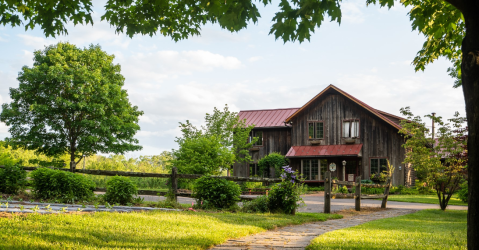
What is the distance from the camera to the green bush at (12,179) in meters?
14.0

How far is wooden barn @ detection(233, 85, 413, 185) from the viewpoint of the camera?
3130 centimetres

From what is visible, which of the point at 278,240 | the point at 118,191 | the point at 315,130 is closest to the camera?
the point at 278,240

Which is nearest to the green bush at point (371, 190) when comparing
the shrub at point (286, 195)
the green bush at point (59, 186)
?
the shrub at point (286, 195)

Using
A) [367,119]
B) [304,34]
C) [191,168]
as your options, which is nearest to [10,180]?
[191,168]

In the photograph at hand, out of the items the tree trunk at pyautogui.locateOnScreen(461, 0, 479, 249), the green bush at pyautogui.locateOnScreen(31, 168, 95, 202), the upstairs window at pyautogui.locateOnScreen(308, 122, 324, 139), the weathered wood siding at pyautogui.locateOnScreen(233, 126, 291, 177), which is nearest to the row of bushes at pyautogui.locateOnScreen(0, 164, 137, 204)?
the green bush at pyautogui.locateOnScreen(31, 168, 95, 202)

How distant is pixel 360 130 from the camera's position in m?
32.6

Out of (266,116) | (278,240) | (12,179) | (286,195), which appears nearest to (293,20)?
(278,240)

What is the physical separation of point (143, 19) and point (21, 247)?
4764 mm

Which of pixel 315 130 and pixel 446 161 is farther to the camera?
pixel 315 130

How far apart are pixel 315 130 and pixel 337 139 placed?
2.13 meters

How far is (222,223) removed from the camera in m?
8.64

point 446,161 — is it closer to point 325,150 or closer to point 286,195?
point 286,195

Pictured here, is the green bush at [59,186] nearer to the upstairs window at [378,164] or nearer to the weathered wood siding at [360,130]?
the weathered wood siding at [360,130]

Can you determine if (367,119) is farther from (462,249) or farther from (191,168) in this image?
(462,249)
